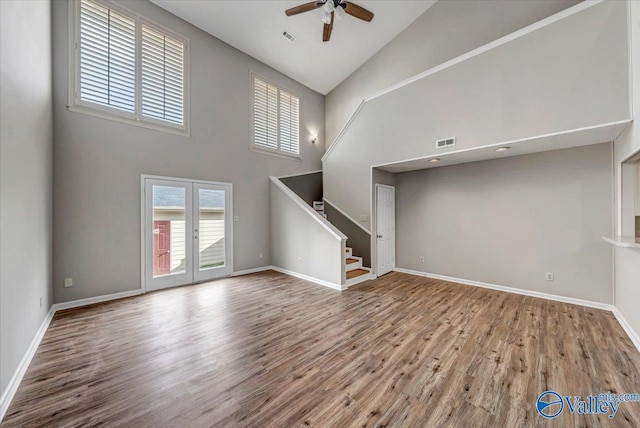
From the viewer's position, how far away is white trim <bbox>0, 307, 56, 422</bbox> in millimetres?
1822

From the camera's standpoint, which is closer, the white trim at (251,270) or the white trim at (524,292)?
the white trim at (524,292)

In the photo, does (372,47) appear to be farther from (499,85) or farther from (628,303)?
(628,303)

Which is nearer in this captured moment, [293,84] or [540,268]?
[540,268]

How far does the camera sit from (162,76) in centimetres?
467

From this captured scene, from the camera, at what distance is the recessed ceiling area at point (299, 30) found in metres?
4.85

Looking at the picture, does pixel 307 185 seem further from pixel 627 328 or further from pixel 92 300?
pixel 627 328

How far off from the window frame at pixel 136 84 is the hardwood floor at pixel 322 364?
3127 millimetres

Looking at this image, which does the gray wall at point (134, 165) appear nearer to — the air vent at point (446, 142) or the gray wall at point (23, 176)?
the gray wall at point (23, 176)

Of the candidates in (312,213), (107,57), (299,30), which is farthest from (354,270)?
(107,57)

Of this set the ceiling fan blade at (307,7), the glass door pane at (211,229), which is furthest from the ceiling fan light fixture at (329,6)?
the glass door pane at (211,229)

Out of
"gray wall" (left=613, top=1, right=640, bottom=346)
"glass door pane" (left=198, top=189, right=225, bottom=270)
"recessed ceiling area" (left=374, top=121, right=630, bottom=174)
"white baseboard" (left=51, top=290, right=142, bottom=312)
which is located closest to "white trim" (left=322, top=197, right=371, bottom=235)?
"recessed ceiling area" (left=374, top=121, right=630, bottom=174)

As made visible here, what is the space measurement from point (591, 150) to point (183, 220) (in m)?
7.08

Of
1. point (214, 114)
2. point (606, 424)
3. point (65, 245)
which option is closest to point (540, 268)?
point (606, 424)

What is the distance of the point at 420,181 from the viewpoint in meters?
5.65
